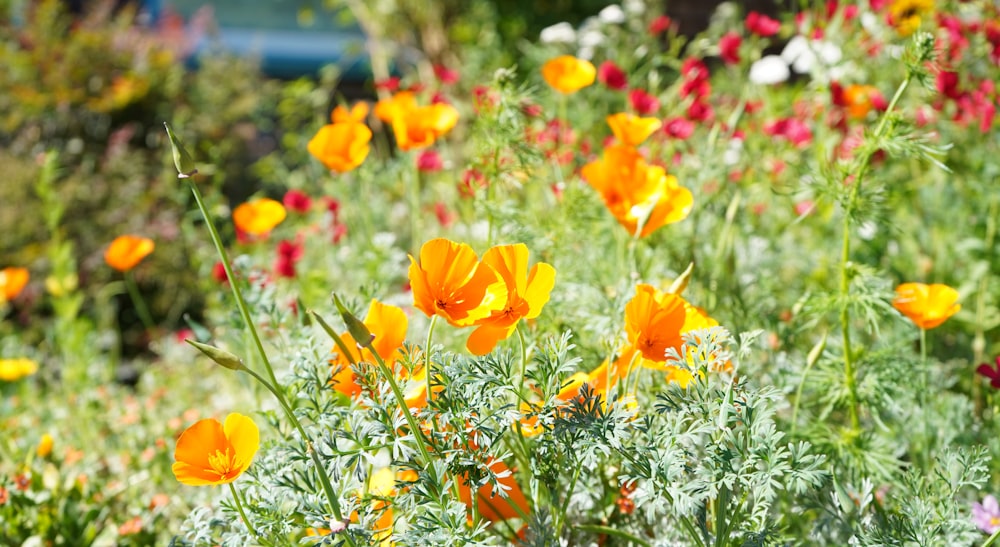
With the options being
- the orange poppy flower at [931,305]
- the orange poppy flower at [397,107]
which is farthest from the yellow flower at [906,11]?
the orange poppy flower at [397,107]

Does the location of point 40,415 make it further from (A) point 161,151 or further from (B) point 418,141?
(A) point 161,151

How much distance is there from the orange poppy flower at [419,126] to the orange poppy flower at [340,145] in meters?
0.06

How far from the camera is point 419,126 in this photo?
1549 millimetres

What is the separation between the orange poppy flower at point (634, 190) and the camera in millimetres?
1329

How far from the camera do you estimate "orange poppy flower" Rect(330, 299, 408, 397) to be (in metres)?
1.07

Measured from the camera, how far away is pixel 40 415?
2635 mm

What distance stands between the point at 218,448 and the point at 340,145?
2.55ft

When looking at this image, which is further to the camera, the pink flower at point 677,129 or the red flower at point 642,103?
the red flower at point 642,103

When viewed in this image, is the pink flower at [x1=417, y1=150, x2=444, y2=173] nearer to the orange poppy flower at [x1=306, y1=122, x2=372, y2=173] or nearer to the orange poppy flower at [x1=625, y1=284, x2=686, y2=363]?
the orange poppy flower at [x1=306, y1=122, x2=372, y2=173]

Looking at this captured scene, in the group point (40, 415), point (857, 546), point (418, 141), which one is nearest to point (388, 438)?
point (857, 546)

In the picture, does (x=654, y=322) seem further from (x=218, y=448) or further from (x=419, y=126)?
(x=419, y=126)

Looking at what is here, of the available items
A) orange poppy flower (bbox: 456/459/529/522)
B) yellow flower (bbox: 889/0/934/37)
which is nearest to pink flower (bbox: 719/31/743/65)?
yellow flower (bbox: 889/0/934/37)

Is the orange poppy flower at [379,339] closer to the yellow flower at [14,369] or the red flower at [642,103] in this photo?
the red flower at [642,103]

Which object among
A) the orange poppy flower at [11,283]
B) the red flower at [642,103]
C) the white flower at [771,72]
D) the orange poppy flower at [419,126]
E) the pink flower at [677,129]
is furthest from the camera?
the white flower at [771,72]
